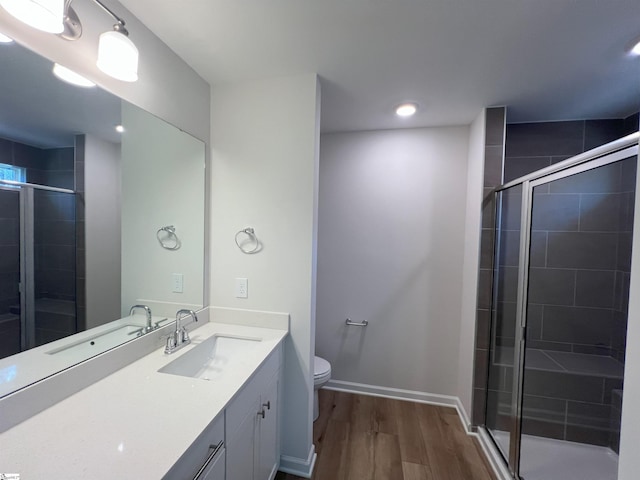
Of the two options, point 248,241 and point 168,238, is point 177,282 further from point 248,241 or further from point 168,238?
point 248,241

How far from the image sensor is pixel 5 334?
32.4 inches

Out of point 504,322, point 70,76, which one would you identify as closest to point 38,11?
point 70,76

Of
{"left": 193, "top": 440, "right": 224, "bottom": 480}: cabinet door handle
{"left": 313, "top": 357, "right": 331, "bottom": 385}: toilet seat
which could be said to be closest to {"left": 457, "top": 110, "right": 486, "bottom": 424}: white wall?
{"left": 313, "top": 357, "right": 331, "bottom": 385}: toilet seat

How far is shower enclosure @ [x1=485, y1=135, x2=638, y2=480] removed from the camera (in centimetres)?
162

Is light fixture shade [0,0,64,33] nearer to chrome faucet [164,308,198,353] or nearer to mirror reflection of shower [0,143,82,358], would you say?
mirror reflection of shower [0,143,82,358]

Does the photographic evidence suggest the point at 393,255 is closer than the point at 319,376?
No

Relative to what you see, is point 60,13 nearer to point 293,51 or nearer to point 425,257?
point 293,51

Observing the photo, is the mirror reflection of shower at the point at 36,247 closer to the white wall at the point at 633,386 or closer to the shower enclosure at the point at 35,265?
the shower enclosure at the point at 35,265

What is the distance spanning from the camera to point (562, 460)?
1.72m

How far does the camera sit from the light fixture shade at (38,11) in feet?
2.31

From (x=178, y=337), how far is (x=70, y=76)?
1.23m

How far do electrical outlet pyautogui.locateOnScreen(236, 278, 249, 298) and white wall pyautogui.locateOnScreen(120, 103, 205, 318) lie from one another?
24 cm

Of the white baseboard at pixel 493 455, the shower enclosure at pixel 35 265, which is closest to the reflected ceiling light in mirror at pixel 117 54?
the shower enclosure at pixel 35 265

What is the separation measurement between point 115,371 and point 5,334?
41 centimetres
